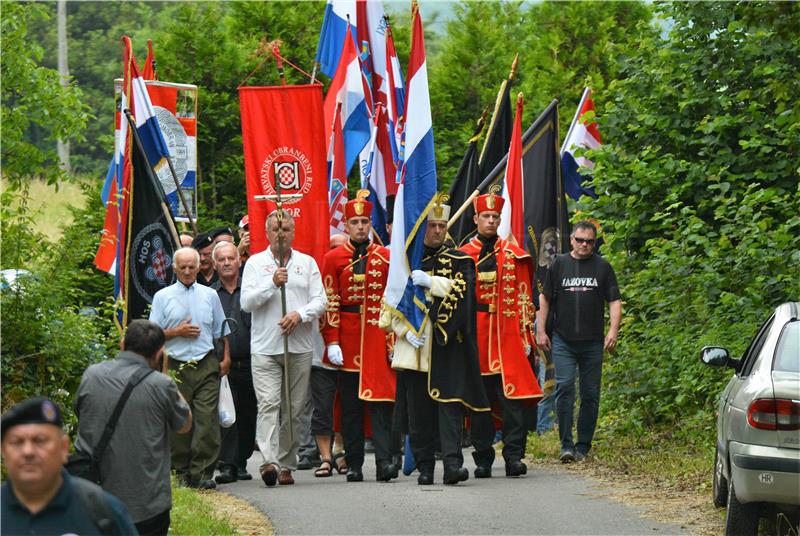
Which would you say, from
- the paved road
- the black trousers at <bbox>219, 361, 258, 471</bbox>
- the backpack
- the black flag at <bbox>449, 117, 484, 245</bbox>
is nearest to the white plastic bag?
the paved road

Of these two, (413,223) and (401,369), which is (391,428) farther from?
(413,223)

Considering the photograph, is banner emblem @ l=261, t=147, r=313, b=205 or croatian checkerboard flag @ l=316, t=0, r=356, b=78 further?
croatian checkerboard flag @ l=316, t=0, r=356, b=78

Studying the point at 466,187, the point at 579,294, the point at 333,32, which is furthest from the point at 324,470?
the point at 333,32

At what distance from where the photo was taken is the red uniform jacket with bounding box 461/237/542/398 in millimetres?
14430

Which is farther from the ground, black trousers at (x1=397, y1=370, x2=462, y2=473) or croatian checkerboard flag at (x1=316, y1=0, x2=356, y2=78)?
croatian checkerboard flag at (x1=316, y1=0, x2=356, y2=78)

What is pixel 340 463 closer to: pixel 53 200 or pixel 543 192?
pixel 543 192

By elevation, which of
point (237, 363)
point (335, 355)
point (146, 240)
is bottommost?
point (237, 363)

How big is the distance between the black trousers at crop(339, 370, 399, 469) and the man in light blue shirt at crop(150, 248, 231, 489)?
121 cm

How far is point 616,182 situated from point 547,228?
8.03ft

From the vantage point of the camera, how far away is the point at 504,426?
14.3m

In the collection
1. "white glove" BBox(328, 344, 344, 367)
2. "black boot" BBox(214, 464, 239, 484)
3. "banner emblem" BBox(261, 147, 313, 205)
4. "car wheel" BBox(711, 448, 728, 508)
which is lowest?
"black boot" BBox(214, 464, 239, 484)

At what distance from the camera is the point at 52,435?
20.2 feet

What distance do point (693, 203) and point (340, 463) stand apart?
6.37m

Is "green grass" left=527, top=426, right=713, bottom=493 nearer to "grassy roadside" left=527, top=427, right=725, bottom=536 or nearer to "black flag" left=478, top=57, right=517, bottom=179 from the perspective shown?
"grassy roadside" left=527, top=427, right=725, bottom=536
